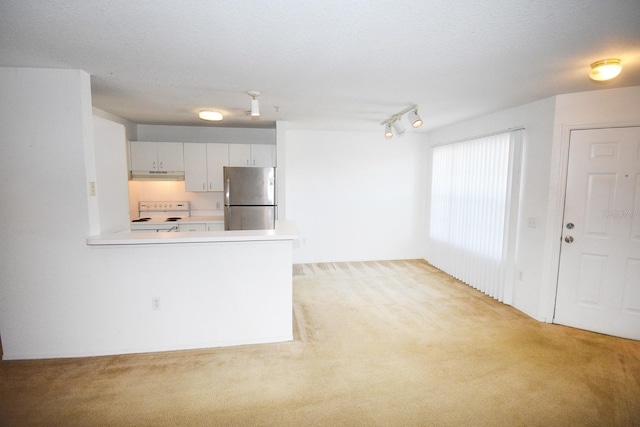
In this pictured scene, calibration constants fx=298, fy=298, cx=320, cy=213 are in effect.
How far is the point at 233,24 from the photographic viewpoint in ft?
5.43

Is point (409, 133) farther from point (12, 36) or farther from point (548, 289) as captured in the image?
point (12, 36)

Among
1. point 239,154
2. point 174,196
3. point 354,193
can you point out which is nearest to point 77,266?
point 174,196

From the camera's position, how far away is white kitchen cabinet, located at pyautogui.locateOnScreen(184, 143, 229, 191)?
15.4 ft

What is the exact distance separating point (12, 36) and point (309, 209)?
4.07 metres

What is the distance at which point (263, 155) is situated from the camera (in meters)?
4.81

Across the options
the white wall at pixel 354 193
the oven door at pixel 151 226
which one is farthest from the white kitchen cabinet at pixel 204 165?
the white wall at pixel 354 193

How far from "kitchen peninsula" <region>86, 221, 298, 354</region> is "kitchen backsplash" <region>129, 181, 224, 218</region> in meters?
2.45

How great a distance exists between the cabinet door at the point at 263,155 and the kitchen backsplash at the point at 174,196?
3.06 ft

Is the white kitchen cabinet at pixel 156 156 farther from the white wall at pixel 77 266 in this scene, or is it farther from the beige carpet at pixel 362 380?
the beige carpet at pixel 362 380

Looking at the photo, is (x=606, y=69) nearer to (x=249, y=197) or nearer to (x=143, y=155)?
(x=249, y=197)

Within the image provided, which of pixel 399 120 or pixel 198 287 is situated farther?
pixel 399 120

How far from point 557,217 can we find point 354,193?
303 centimetres

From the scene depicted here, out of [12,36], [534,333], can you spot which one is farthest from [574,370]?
[12,36]

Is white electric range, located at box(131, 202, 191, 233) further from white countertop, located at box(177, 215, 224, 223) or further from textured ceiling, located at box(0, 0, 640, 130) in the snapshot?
textured ceiling, located at box(0, 0, 640, 130)
